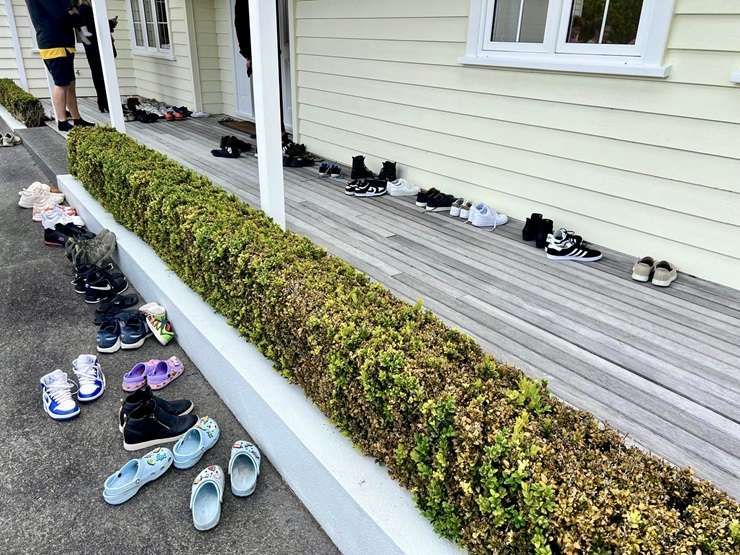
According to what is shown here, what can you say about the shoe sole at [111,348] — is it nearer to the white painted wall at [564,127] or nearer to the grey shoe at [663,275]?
the white painted wall at [564,127]

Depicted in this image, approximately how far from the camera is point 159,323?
2.77 meters

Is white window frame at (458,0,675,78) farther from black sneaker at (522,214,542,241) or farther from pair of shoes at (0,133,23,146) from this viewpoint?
pair of shoes at (0,133,23,146)

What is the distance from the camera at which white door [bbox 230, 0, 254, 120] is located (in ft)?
24.2

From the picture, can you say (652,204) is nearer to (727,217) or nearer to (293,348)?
(727,217)

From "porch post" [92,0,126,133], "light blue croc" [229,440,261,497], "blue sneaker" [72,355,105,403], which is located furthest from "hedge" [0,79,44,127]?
"light blue croc" [229,440,261,497]

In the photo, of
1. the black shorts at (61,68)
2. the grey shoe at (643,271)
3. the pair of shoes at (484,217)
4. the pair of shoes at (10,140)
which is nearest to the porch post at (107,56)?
the black shorts at (61,68)

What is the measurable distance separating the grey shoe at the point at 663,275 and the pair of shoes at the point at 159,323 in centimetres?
268

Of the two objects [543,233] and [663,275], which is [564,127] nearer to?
[543,233]

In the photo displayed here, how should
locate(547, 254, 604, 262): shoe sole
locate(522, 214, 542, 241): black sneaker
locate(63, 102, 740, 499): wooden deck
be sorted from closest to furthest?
locate(63, 102, 740, 499): wooden deck < locate(547, 254, 604, 262): shoe sole < locate(522, 214, 542, 241): black sneaker

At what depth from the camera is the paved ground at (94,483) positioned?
1657 mm

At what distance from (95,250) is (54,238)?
2.65ft

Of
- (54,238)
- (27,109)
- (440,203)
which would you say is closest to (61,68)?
(27,109)

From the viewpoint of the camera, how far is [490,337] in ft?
7.29

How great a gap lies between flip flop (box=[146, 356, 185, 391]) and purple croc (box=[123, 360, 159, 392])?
1 centimetres
